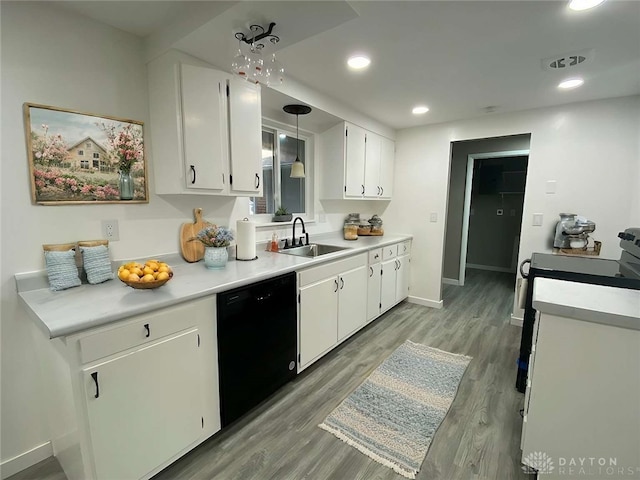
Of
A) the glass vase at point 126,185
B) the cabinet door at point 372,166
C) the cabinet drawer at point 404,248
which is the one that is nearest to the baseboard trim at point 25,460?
the glass vase at point 126,185

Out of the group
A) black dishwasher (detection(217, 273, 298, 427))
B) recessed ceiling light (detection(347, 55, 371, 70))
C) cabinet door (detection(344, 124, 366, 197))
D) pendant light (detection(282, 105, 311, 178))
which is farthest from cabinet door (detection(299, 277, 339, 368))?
recessed ceiling light (detection(347, 55, 371, 70))

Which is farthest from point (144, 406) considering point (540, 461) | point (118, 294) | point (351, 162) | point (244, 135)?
point (351, 162)

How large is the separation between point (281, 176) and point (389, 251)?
1480 millimetres

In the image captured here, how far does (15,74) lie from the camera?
137 centimetres

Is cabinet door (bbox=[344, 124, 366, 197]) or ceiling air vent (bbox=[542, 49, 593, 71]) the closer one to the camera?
ceiling air vent (bbox=[542, 49, 593, 71])

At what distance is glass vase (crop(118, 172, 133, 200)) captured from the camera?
1.71 meters

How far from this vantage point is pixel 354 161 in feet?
10.6

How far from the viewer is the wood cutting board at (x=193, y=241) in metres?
1.98

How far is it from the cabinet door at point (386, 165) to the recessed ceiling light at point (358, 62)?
161 cm

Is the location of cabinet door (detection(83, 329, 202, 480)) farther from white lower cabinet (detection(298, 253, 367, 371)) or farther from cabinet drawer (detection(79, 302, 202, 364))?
white lower cabinet (detection(298, 253, 367, 371))

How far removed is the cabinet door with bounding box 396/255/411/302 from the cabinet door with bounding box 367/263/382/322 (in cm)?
53

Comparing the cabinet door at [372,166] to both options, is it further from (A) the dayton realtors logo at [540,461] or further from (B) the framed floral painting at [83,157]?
(A) the dayton realtors logo at [540,461]

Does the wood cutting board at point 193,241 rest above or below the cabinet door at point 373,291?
above

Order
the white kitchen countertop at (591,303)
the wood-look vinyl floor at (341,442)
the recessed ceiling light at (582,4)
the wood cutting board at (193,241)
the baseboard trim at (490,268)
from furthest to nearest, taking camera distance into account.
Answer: the baseboard trim at (490,268)
the wood cutting board at (193,241)
the wood-look vinyl floor at (341,442)
the recessed ceiling light at (582,4)
the white kitchen countertop at (591,303)
